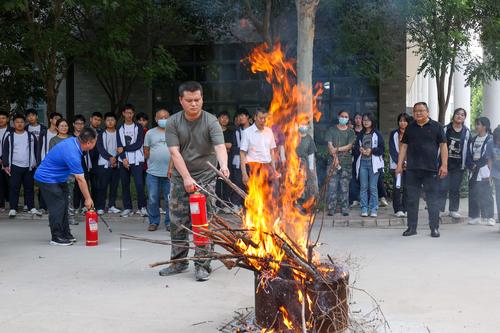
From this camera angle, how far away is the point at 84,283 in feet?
20.2

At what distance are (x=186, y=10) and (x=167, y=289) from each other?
1103cm

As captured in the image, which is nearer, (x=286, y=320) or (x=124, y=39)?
(x=286, y=320)

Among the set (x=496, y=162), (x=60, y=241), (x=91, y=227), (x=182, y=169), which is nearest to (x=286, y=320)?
(x=182, y=169)

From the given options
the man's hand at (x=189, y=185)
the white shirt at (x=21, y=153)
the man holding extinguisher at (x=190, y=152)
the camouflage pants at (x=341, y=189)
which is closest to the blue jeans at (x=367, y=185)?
the camouflage pants at (x=341, y=189)

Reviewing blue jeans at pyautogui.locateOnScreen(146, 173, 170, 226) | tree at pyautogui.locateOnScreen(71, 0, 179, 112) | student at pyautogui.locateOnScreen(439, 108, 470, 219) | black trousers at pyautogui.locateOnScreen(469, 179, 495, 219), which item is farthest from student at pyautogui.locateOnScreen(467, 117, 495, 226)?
tree at pyautogui.locateOnScreen(71, 0, 179, 112)

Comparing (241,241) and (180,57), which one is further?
(180,57)

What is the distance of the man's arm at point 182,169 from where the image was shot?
19.6ft

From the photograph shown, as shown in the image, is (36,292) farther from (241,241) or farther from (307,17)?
(307,17)

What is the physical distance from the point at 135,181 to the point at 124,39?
4.48m

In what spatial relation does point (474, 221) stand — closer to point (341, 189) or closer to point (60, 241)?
point (341, 189)

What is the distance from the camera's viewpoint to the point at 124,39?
45.2 ft

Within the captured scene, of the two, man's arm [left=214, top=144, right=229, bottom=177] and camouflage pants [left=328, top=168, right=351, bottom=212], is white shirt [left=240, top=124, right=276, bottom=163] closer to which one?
camouflage pants [left=328, top=168, right=351, bottom=212]

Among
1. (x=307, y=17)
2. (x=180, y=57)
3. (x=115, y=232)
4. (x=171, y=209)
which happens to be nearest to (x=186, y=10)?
(x=180, y=57)

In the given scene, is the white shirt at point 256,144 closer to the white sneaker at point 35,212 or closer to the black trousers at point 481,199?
the black trousers at point 481,199
